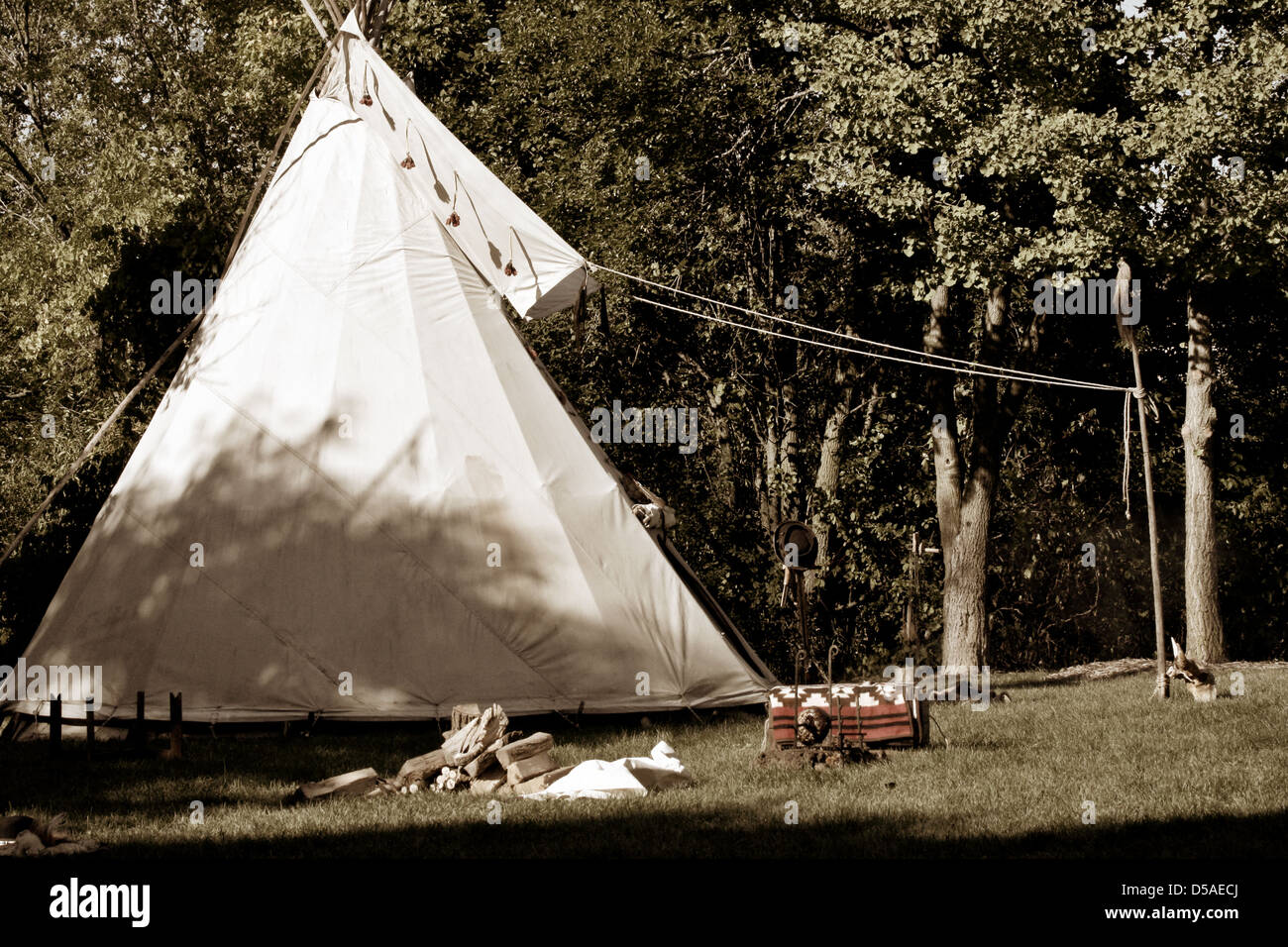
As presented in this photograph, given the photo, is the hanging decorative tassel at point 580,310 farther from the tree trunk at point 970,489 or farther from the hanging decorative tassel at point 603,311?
the hanging decorative tassel at point 603,311

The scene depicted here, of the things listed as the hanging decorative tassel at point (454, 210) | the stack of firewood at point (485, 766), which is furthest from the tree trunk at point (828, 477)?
the stack of firewood at point (485, 766)

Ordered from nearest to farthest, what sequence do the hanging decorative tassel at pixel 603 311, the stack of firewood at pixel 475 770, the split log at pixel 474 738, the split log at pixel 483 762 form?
the stack of firewood at pixel 475 770 < the split log at pixel 483 762 < the split log at pixel 474 738 < the hanging decorative tassel at pixel 603 311

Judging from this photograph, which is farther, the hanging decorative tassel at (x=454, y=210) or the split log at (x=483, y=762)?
the hanging decorative tassel at (x=454, y=210)

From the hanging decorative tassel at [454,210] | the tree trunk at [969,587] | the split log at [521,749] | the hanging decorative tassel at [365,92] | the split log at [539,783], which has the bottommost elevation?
the split log at [539,783]

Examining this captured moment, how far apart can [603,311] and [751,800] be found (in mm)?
12664

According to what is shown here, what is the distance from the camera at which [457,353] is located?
1242 cm

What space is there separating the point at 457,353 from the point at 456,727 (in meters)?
3.71

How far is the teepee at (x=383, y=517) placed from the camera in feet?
37.4

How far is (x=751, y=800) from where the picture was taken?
838 centimetres

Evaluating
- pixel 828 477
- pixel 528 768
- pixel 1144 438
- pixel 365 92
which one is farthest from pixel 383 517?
pixel 828 477
